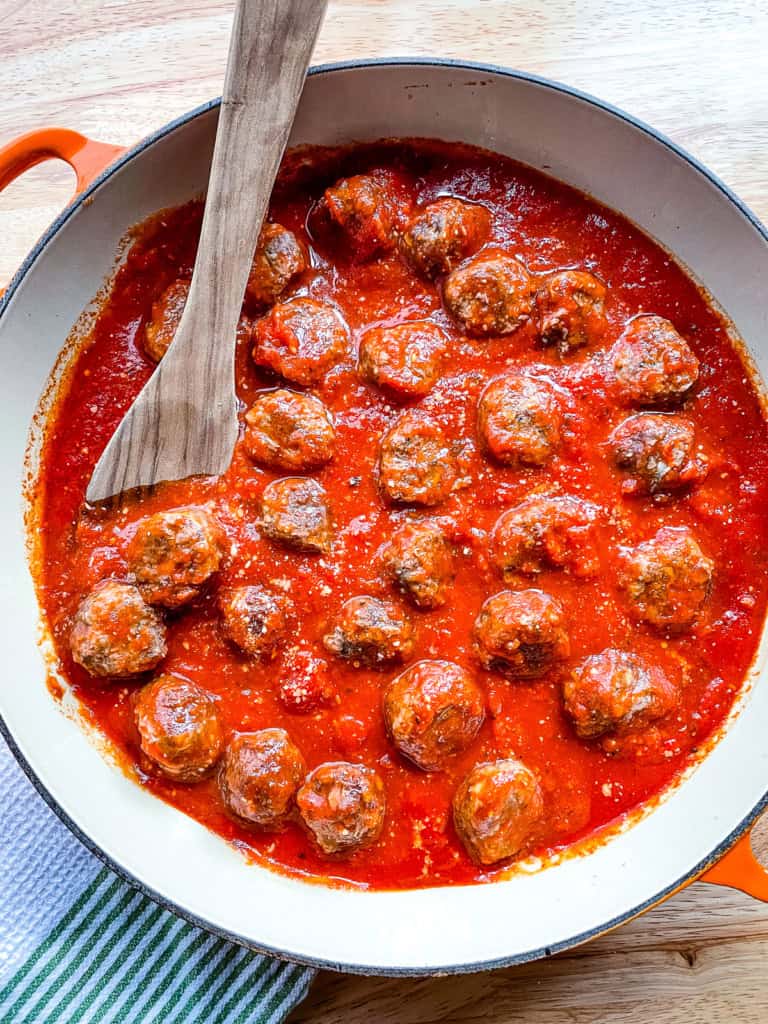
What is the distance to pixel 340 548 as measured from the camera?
3.88 meters

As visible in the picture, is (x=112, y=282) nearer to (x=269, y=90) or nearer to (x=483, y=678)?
(x=269, y=90)

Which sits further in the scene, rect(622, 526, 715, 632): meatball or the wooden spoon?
rect(622, 526, 715, 632): meatball

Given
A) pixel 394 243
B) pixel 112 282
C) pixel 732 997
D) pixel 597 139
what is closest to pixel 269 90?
pixel 394 243

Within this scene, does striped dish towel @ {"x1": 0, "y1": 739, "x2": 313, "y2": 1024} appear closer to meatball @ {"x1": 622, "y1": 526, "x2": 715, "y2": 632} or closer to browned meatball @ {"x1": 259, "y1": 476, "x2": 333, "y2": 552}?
browned meatball @ {"x1": 259, "y1": 476, "x2": 333, "y2": 552}

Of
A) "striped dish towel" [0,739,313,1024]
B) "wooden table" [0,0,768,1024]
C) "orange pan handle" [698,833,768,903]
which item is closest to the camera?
"orange pan handle" [698,833,768,903]

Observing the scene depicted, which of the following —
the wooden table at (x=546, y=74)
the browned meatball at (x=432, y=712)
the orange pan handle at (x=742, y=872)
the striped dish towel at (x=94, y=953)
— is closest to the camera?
the orange pan handle at (x=742, y=872)

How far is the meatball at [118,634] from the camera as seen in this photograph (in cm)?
373

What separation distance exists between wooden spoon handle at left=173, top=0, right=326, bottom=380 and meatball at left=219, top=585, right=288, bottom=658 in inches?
33.6

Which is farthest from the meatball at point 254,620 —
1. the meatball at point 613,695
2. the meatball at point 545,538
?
the meatball at point 613,695

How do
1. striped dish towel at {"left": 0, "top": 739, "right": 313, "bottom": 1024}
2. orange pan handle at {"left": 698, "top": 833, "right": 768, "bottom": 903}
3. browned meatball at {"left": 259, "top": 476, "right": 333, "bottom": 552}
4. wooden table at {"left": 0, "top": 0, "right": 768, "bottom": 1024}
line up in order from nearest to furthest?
1. orange pan handle at {"left": 698, "top": 833, "right": 768, "bottom": 903}
2. browned meatball at {"left": 259, "top": 476, "right": 333, "bottom": 552}
3. striped dish towel at {"left": 0, "top": 739, "right": 313, "bottom": 1024}
4. wooden table at {"left": 0, "top": 0, "right": 768, "bottom": 1024}

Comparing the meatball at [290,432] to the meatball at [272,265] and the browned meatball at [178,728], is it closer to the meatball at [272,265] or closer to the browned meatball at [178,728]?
the meatball at [272,265]

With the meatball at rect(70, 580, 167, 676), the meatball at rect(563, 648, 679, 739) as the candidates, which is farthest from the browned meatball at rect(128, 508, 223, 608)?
the meatball at rect(563, 648, 679, 739)

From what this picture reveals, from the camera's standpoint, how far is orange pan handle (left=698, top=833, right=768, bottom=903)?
11.8 ft

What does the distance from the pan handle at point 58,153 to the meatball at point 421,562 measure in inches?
73.4
